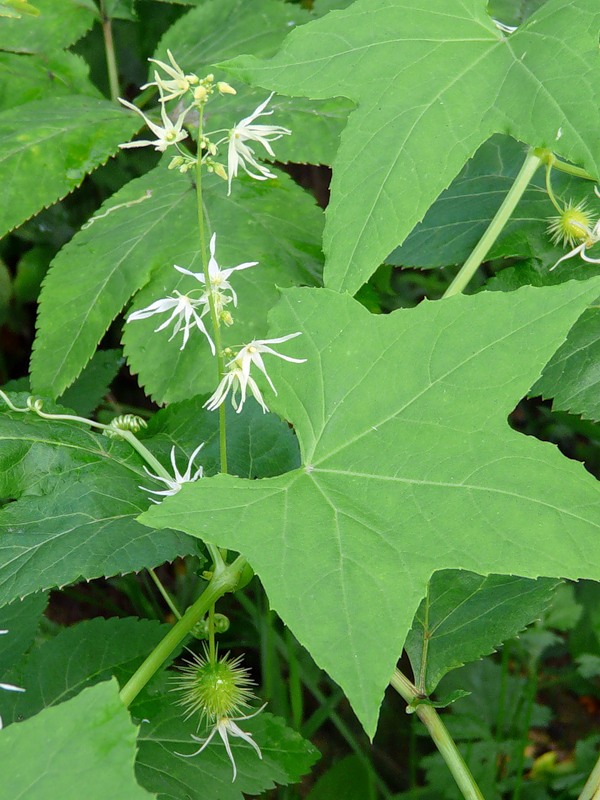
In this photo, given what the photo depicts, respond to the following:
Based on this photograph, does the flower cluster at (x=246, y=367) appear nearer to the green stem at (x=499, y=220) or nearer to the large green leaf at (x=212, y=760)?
the green stem at (x=499, y=220)

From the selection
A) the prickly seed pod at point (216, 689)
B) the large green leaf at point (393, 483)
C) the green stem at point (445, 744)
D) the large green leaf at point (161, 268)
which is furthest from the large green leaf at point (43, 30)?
the green stem at point (445, 744)

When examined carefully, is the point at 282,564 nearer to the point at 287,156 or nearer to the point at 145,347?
the point at 145,347

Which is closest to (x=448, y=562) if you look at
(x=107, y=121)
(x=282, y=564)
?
(x=282, y=564)

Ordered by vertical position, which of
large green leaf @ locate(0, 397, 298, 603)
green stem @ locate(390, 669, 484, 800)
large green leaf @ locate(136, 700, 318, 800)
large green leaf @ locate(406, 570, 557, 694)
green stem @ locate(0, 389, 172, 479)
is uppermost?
green stem @ locate(0, 389, 172, 479)

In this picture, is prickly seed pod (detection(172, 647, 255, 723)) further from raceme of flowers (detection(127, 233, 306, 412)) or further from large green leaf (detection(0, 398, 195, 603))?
raceme of flowers (detection(127, 233, 306, 412))

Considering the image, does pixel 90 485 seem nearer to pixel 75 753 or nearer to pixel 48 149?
pixel 75 753

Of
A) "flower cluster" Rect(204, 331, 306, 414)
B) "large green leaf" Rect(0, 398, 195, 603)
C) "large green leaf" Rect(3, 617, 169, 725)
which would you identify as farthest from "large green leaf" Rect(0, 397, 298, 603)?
"large green leaf" Rect(3, 617, 169, 725)

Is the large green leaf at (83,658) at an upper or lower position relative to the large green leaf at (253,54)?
lower
